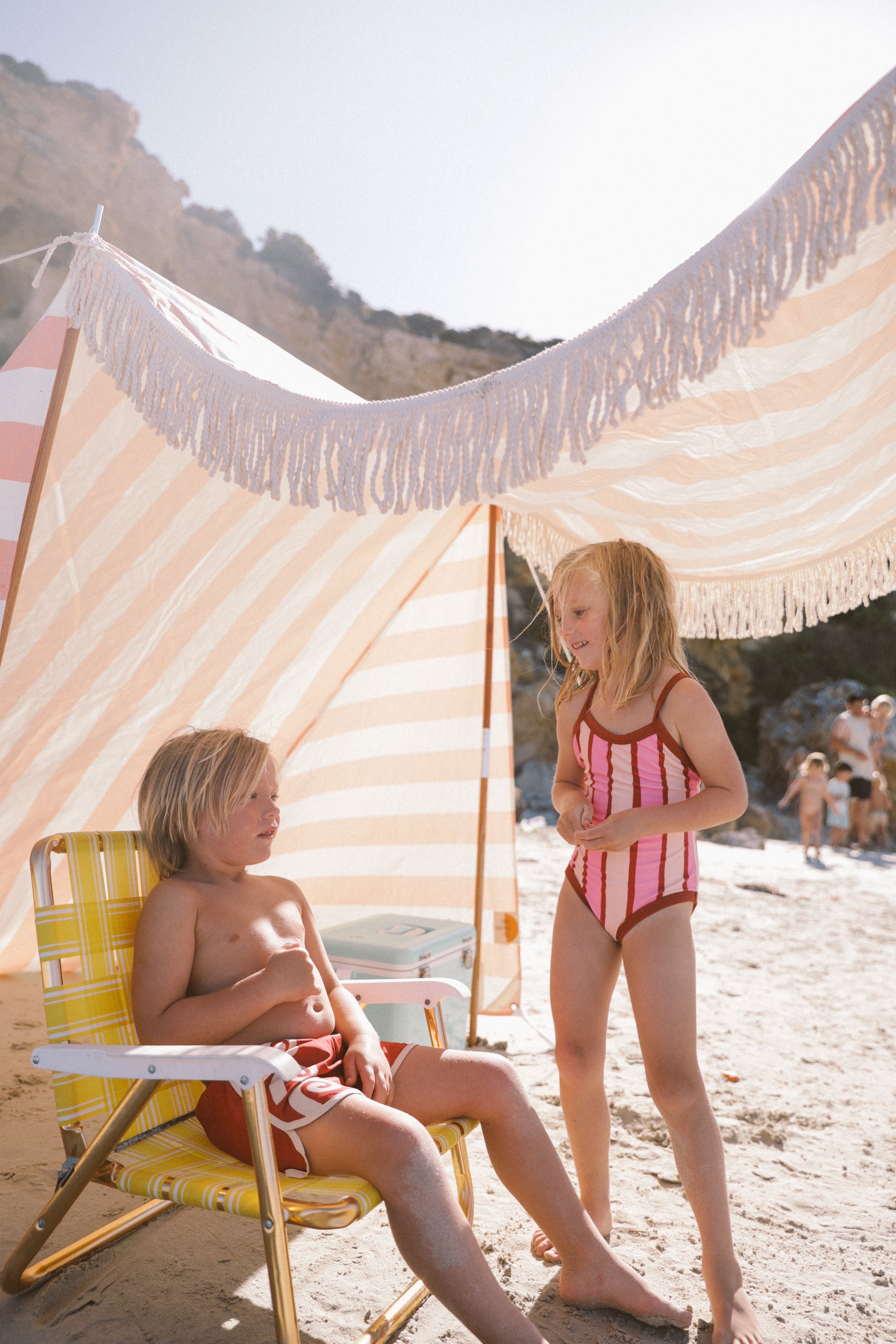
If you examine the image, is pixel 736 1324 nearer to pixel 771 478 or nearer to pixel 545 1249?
pixel 545 1249

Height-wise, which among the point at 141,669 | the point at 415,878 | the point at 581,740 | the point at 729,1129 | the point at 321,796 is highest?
the point at 141,669

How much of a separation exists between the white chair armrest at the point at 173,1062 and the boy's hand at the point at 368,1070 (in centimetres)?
29

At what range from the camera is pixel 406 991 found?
1.82m

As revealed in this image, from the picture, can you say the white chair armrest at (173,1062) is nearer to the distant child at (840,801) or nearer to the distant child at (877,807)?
the distant child at (840,801)

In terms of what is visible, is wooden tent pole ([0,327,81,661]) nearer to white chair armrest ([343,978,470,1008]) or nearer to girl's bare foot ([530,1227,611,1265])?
white chair armrest ([343,978,470,1008])

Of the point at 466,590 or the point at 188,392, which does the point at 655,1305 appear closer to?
the point at 188,392

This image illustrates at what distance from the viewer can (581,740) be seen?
6.23 feet

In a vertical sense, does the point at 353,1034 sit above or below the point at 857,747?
below

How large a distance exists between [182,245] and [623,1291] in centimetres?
2266

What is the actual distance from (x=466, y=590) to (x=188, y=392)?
1.68 m

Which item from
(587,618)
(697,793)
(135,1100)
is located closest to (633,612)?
(587,618)

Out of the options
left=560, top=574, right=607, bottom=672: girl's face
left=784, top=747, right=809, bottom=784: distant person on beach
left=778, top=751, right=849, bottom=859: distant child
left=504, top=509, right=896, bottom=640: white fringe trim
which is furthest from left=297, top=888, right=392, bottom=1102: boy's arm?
left=784, top=747, right=809, bottom=784: distant person on beach

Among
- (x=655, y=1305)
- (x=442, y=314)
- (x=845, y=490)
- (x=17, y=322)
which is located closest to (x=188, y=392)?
(x=845, y=490)

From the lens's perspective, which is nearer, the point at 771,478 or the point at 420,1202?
the point at 420,1202
